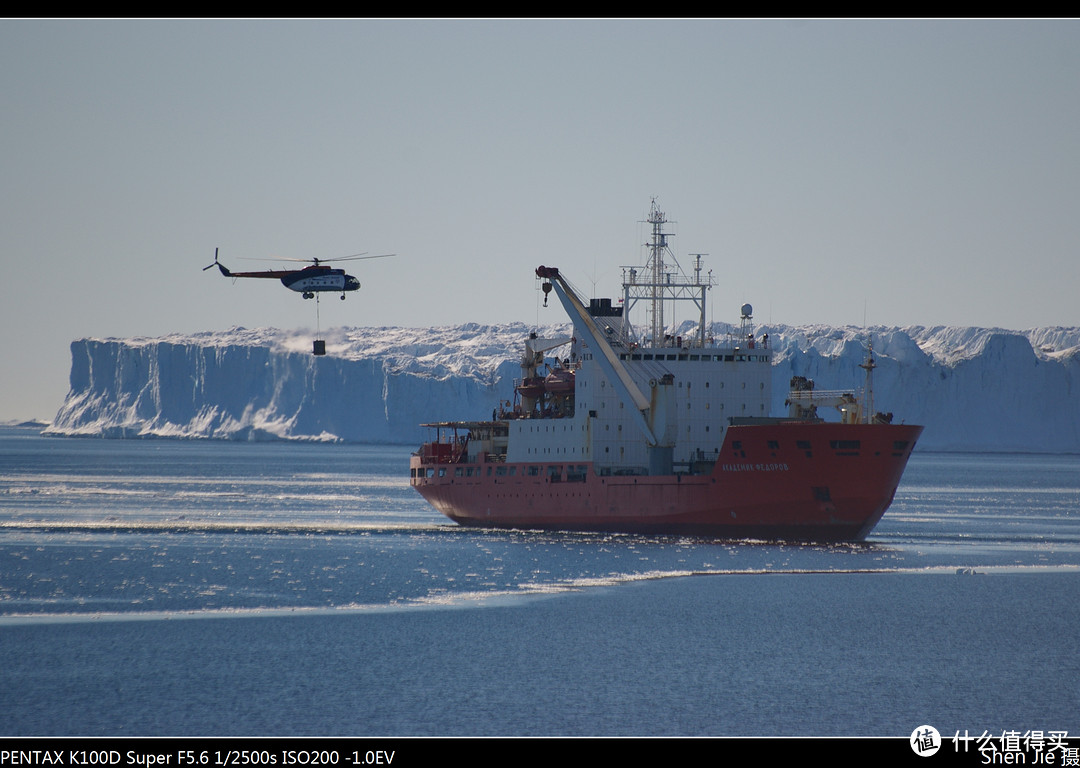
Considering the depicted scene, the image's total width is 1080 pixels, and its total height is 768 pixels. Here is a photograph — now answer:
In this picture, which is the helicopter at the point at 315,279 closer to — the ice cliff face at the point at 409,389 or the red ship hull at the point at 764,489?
the red ship hull at the point at 764,489

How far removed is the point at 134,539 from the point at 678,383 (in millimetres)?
19563

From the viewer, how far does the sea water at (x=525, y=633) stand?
20.6 metres

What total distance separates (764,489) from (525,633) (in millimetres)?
15750

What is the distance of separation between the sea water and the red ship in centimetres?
120

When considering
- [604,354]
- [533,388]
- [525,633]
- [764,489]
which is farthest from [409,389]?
[525,633]

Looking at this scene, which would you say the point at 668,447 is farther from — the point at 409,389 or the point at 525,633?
the point at 409,389

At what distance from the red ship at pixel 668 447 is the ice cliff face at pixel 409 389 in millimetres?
97744

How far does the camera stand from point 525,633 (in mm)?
26938

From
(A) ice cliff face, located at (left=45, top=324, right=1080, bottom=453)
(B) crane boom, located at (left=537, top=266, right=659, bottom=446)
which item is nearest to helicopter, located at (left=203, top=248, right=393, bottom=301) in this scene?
(B) crane boom, located at (left=537, top=266, right=659, bottom=446)

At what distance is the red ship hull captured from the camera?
39.8 m
